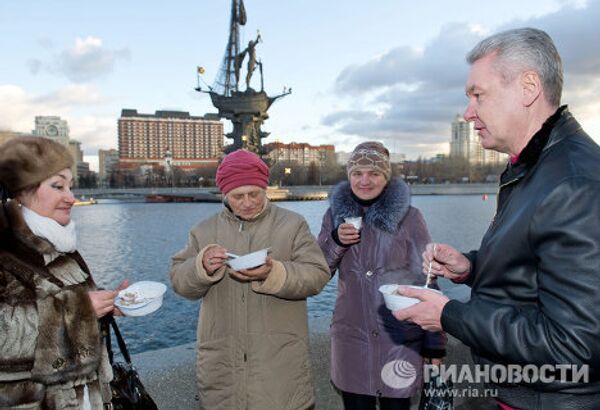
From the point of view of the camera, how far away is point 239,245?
2287 mm

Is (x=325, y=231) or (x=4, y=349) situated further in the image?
(x=325, y=231)

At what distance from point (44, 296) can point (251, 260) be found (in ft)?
2.54

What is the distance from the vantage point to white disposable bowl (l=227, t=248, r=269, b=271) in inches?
76.0

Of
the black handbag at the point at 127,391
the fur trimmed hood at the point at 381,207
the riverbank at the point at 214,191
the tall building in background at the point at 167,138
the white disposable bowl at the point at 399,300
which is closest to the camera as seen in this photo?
the white disposable bowl at the point at 399,300

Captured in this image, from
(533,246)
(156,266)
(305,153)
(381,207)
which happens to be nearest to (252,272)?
(381,207)

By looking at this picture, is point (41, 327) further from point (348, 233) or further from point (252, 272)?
point (348, 233)

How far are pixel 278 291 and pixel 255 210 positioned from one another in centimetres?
44

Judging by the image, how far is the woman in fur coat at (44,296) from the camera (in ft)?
5.58

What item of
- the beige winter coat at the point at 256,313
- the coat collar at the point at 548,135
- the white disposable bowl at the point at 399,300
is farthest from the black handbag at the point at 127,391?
the coat collar at the point at 548,135

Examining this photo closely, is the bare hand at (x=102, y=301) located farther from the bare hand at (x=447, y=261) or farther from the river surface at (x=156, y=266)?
the river surface at (x=156, y=266)

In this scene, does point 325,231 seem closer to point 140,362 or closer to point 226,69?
point 140,362

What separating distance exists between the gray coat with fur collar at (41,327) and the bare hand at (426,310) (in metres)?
1.21

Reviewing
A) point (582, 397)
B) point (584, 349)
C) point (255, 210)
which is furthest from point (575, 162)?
point (255, 210)

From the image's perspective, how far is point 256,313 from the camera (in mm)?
2207
